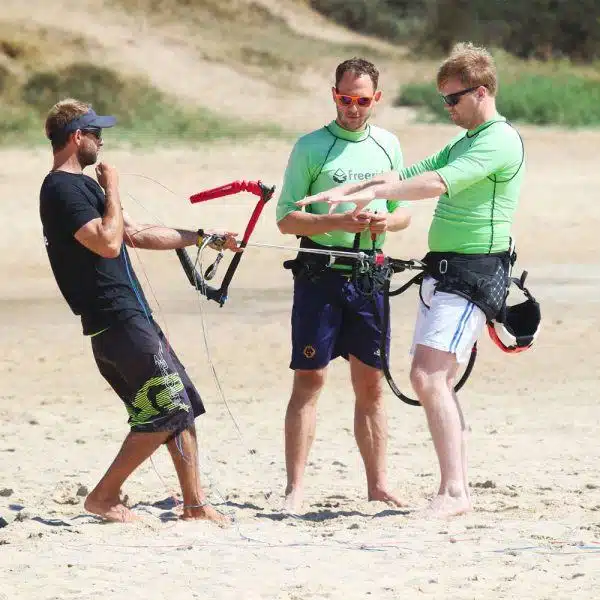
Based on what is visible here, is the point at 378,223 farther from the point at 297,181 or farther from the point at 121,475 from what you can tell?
the point at 121,475

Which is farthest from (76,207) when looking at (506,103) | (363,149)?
(506,103)

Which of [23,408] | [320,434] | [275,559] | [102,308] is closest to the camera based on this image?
[275,559]

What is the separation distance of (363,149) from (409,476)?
1938 mm

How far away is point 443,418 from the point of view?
6.32 meters

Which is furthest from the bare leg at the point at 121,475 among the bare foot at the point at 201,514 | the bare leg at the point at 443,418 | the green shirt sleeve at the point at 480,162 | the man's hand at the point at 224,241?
the green shirt sleeve at the point at 480,162

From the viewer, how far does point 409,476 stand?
25.8ft

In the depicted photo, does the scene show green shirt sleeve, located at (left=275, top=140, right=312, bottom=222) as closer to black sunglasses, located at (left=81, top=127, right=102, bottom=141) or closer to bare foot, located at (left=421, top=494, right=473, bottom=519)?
black sunglasses, located at (left=81, top=127, right=102, bottom=141)

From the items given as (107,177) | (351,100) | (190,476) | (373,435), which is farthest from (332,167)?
(190,476)

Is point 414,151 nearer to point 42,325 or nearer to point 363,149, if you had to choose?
point 42,325

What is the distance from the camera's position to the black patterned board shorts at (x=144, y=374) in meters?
6.32

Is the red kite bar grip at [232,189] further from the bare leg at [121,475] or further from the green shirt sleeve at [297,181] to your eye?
the bare leg at [121,475]

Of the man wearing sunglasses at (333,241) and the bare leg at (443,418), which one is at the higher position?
the man wearing sunglasses at (333,241)

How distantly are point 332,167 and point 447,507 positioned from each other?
5.13 ft

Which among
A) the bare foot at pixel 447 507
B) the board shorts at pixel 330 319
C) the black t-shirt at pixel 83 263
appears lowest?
the bare foot at pixel 447 507
